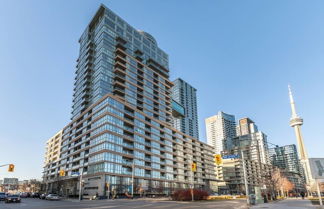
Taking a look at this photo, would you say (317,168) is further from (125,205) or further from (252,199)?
(125,205)

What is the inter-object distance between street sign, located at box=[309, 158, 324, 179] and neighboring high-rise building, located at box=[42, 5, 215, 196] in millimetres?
56799

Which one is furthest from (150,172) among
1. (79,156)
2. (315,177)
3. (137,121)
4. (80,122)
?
(315,177)

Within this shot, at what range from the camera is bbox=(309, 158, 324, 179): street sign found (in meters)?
20.5

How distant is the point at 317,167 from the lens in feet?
68.5

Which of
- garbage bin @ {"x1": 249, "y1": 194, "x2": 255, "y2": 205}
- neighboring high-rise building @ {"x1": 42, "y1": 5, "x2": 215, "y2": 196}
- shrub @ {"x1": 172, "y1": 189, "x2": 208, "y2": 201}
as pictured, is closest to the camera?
garbage bin @ {"x1": 249, "y1": 194, "x2": 255, "y2": 205}

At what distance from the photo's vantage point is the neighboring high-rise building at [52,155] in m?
121

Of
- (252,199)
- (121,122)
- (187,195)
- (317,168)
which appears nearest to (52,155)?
(121,122)

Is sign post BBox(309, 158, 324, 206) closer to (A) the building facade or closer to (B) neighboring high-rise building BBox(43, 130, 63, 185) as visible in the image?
→ (B) neighboring high-rise building BBox(43, 130, 63, 185)

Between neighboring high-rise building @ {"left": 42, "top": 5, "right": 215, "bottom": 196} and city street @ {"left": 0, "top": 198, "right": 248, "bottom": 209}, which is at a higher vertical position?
neighboring high-rise building @ {"left": 42, "top": 5, "right": 215, "bottom": 196}

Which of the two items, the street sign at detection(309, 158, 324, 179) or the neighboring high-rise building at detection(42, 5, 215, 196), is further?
the neighboring high-rise building at detection(42, 5, 215, 196)

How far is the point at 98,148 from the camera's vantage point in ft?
242

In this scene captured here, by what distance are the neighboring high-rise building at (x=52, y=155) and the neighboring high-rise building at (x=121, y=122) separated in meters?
8.88

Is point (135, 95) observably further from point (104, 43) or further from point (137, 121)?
point (104, 43)

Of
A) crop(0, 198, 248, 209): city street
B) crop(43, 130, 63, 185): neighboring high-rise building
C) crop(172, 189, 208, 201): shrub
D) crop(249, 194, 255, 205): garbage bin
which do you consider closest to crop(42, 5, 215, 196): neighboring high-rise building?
crop(43, 130, 63, 185): neighboring high-rise building
